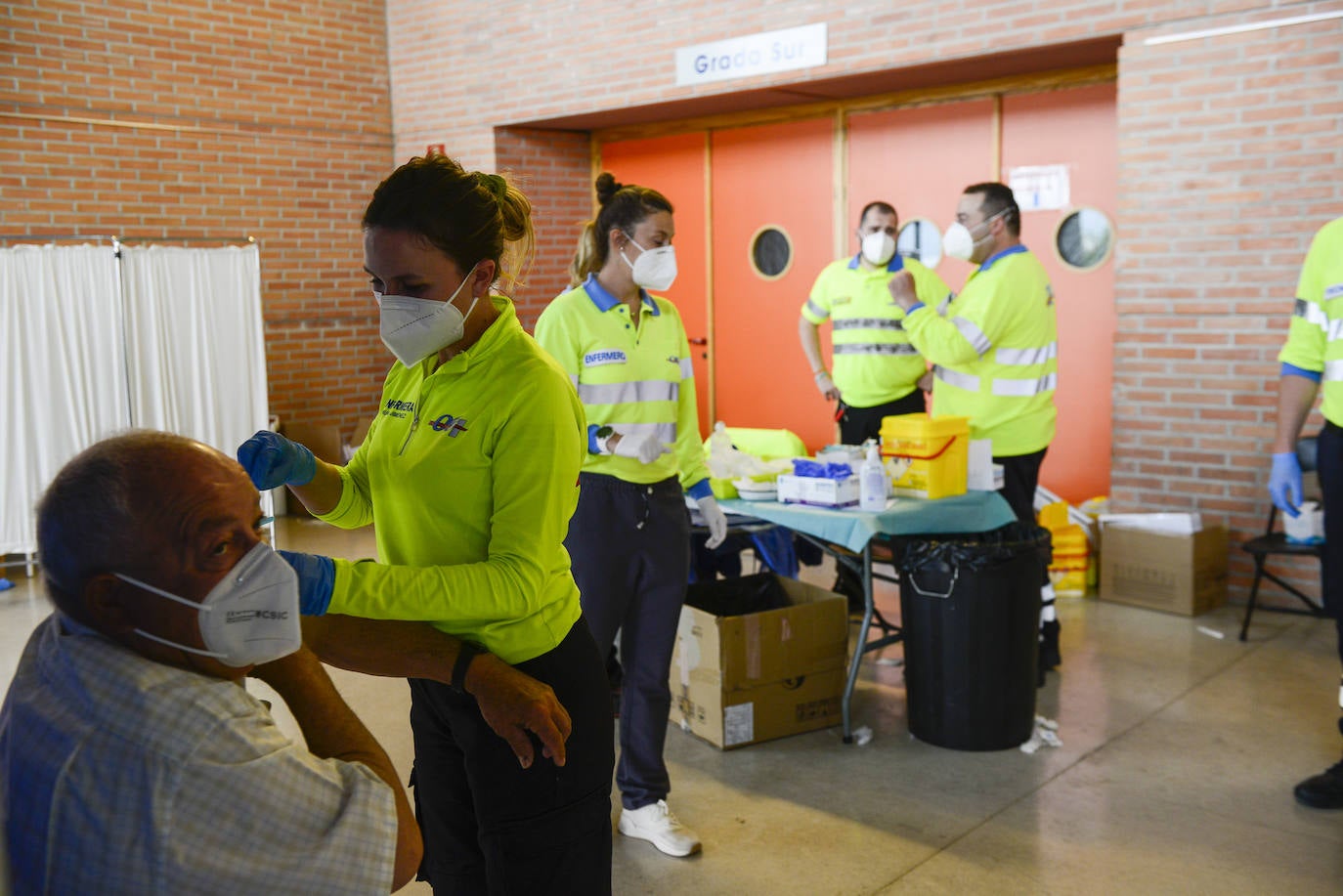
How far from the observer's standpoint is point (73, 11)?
7547mm

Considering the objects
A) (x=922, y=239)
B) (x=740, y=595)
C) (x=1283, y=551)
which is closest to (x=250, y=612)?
(x=740, y=595)

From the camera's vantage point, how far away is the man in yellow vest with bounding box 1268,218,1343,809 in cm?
327

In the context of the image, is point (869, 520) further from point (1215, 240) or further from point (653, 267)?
point (1215, 240)

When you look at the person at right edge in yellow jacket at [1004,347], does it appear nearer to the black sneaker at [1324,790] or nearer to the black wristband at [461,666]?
the black sneaker at [1324,790]

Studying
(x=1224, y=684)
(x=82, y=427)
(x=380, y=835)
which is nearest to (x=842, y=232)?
(x=1224, y=684)

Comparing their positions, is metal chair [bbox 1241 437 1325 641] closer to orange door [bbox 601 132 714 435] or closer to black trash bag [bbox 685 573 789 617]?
black trash bag [bbox 685 573 789 617]

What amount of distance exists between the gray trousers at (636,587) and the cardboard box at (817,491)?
2.57 feet

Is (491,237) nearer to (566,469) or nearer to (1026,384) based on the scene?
(566,469)

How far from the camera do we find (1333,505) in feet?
10.8

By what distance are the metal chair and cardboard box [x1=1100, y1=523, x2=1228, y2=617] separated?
6.9 inches

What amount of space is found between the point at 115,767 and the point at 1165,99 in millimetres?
5496

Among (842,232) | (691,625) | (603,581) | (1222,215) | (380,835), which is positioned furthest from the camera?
(842,232)

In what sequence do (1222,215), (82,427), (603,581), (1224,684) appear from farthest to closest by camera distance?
(82,427), (1222,215), (1224,684), (603,581)

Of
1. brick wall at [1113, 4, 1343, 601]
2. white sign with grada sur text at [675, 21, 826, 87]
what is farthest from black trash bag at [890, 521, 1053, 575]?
white sign with grada sur text at [675, 21, 826, 87]
